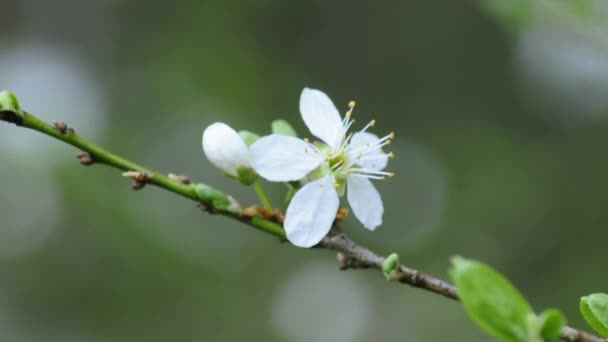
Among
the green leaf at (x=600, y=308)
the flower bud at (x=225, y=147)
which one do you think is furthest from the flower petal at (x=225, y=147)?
the green leaf at (x=600, y=308)

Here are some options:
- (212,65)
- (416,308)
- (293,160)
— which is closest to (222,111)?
(212,65)

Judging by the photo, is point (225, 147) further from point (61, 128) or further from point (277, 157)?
point (61, 128)

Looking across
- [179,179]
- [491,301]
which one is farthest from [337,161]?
[491,301]

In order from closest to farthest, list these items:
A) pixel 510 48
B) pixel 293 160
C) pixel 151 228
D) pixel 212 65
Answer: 1. pixel 293 160
2. pixel 151 228
3. pixel 212 65
4. pixel 510 48

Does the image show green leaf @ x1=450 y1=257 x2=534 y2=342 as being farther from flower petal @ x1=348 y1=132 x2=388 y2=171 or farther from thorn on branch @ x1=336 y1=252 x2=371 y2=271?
flower petal @ x1=348 y1=132 x2=388 y2=171

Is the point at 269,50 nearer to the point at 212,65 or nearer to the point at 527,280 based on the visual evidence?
the point at 212,65

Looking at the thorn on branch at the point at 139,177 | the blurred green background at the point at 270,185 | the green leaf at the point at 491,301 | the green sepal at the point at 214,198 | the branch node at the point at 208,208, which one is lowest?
the green leaf at the point at 491,301

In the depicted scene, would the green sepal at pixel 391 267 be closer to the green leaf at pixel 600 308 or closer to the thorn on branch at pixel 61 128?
the green leaf at pixel 600 308
